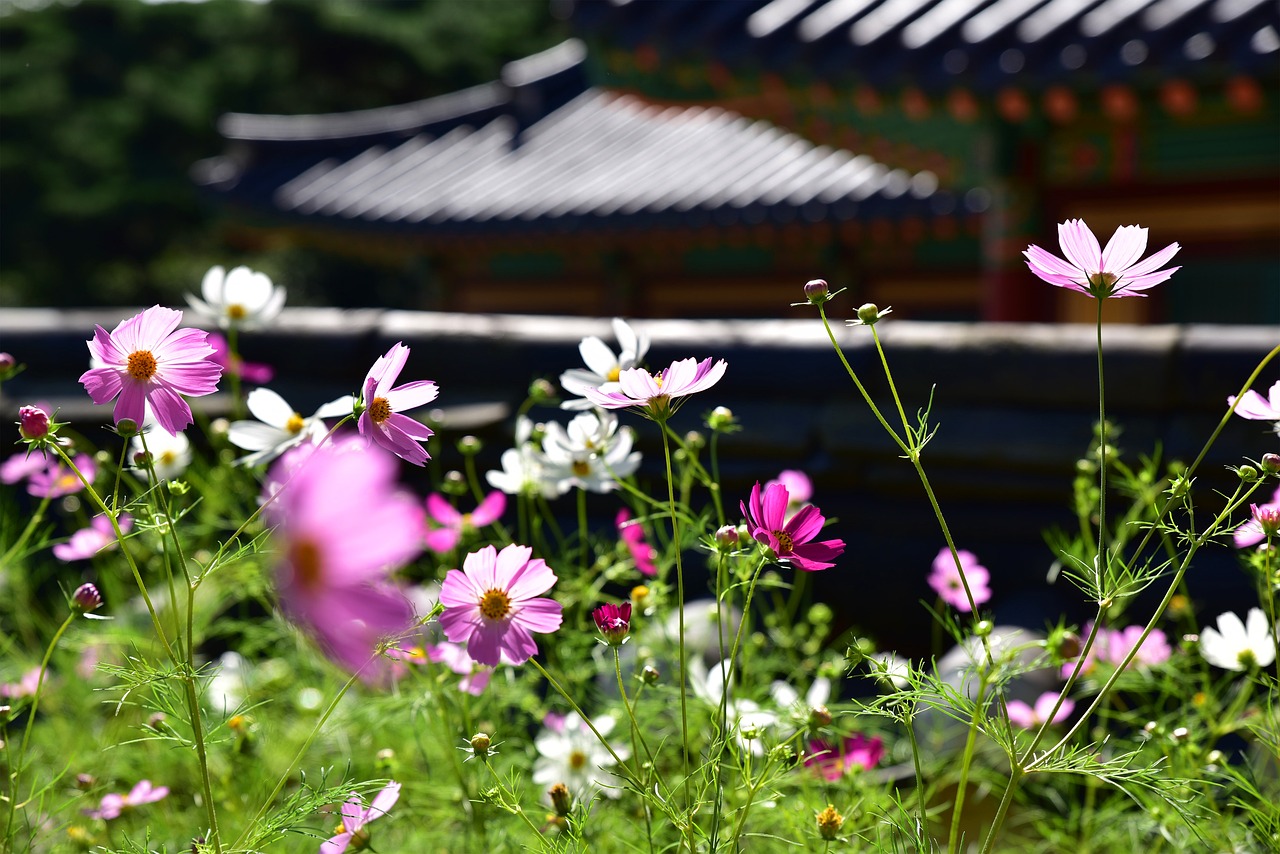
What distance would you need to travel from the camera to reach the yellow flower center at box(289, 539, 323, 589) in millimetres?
398

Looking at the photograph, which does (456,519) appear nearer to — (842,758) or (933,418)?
(842,758)

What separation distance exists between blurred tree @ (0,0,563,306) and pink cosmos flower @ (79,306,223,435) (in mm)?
17093

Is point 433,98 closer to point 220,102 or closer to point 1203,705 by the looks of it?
point 220,102

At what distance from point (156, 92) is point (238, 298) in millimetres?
17365

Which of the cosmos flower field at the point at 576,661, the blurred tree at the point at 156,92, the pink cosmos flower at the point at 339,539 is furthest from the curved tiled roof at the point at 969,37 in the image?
the blurred tree at the point at 156,92

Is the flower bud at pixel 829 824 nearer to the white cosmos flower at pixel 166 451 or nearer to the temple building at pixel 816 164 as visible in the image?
the white cosmos flower at pixel 166 451

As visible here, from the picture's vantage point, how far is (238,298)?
1346mm

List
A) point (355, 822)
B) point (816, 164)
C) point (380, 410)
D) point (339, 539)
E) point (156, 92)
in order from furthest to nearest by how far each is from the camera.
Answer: point (156, 92)
point (816, 164)
point (355, 822)
point (380, 410)
point (339, 539)

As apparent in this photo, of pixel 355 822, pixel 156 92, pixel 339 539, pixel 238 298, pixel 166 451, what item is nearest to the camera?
pixel 339 539

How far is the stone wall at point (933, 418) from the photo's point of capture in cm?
156

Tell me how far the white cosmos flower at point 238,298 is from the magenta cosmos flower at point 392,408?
0.69 m

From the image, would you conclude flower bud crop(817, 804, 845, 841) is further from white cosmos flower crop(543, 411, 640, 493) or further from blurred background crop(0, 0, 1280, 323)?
blurred background crop(0, 0, 1280, 323)

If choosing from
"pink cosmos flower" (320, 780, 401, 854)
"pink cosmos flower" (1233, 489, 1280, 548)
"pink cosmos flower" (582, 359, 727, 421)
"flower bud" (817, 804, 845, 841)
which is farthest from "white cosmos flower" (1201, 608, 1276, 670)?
"pink cosmos flower" (320, 780, 401, 854)

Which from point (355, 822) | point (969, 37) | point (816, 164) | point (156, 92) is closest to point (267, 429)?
point (355, 822)
